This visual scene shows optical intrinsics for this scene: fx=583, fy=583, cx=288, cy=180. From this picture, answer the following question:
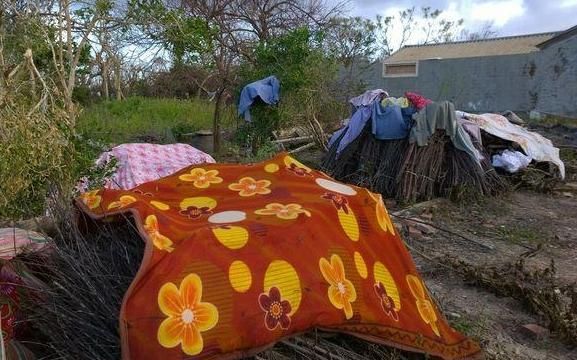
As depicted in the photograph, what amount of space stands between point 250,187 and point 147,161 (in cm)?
319

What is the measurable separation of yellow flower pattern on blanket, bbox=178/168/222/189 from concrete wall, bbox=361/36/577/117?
14.7 meters

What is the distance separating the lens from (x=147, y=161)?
5555mm

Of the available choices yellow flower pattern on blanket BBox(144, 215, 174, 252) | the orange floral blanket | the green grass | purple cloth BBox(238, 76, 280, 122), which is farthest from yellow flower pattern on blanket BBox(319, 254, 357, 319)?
the green grass

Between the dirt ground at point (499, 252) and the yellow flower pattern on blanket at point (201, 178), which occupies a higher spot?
the yellow flower pattern on blanket at point (201, 178)

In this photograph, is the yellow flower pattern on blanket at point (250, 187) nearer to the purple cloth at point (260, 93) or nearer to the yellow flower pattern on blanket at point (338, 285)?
the yellow flower pattern on blanket at point (338, 285)

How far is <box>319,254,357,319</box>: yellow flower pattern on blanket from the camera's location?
2098 millimetres

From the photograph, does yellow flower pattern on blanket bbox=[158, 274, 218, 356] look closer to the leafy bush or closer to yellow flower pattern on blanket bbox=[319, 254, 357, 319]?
yellow flower pattern on blanket bbox=[319, 254, 357, 319]

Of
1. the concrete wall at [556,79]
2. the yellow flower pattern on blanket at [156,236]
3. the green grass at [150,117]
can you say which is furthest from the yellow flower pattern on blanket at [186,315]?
the concrete wall at [556,79]

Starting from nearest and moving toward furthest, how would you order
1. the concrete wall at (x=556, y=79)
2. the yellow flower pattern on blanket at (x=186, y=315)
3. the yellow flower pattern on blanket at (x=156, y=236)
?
the yellow flower pattern on blanket at (x=186, y=315), the yellow flower pattern on blanket at (x=156, y=236), the concrete wall at (x=556, y=79)

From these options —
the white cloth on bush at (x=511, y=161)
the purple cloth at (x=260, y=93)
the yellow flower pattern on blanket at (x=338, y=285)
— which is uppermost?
the purple cloth at (x=260, y=93)

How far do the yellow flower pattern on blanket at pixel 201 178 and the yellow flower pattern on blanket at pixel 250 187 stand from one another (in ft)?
0.32

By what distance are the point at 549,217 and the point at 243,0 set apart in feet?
36.7

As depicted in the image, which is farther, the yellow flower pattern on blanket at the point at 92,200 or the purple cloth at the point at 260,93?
the purple cloth at the point at 260,93

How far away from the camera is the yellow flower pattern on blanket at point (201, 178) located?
2.65 metres
